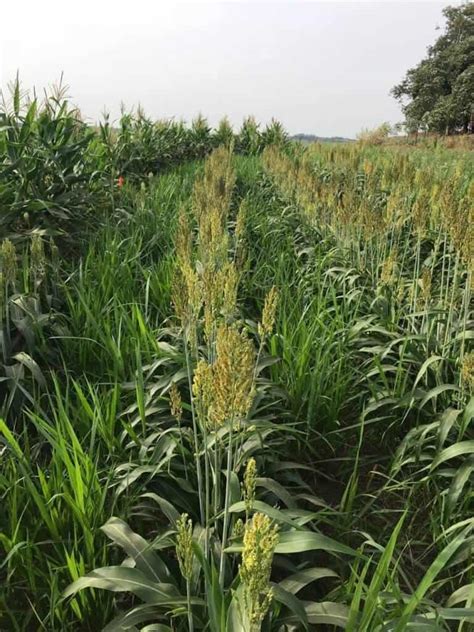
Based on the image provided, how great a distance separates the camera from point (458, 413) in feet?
6.14

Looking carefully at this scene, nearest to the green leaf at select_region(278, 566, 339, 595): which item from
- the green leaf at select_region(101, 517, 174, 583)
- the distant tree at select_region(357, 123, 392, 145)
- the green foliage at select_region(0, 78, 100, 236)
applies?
the green leaf at select_region(101, 517, 174, 583)

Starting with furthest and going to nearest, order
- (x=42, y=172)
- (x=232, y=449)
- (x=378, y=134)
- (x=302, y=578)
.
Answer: (x=378, y=134)
(x=42, y=172)
(x=232, y=449)
(x=302, y=578)

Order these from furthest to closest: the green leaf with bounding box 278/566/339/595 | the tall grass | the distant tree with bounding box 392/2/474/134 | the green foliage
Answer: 1. the distant tree with bounding box 392/2/474/134
2. the green foliage
3. the green leaf with bounding box 278/566/339/595
4. the tall grass

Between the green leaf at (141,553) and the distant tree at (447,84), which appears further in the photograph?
the distant tree at (447,84)

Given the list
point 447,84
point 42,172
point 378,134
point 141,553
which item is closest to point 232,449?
point 141,553

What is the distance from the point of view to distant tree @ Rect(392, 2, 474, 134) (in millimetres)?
28828

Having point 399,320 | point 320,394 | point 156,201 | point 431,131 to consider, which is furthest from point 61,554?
point 431,131

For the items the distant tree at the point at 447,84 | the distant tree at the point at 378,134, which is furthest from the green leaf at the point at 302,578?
the distant tree at the point at 447,84

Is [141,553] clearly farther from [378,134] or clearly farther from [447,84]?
[447,84]

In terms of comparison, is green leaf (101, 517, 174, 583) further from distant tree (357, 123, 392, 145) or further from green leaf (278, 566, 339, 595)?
distant tree (357, 123, 392, 145)

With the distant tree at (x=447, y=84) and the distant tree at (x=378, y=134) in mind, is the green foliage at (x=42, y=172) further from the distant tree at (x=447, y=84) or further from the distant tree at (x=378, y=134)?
the distant tree at (x=447, y=84)

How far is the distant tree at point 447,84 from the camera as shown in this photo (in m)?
28.8

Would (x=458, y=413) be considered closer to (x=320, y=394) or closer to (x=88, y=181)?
(x=320, y=394)

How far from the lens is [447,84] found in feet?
107
